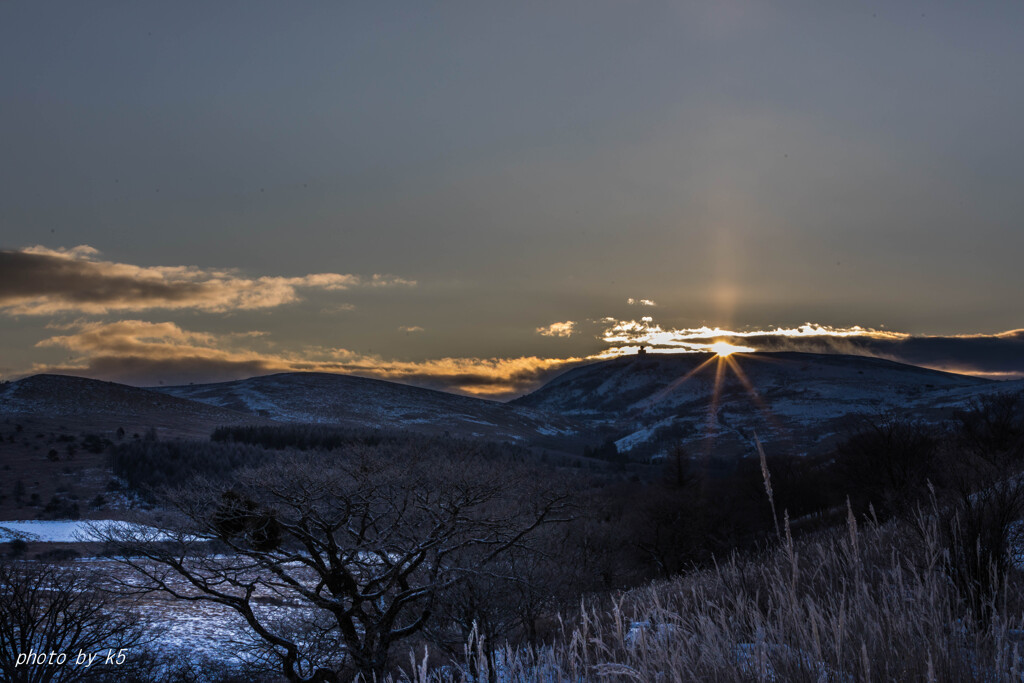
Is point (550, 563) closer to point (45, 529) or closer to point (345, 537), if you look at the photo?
point (345, 537)

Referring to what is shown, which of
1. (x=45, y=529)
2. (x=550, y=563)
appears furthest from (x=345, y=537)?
(x=45, y=529)

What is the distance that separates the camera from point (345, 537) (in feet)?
139

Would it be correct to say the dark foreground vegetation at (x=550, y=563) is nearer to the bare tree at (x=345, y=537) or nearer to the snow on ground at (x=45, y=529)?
the bare tree at (x=345, y=537)

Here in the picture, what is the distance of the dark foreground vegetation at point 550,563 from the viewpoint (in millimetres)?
5500

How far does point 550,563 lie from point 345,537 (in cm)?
1323

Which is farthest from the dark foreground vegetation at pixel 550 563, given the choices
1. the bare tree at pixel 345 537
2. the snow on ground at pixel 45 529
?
the snow on ground at pixel 45 529

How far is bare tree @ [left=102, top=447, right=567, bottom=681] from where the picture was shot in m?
30.1

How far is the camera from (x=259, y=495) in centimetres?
3612

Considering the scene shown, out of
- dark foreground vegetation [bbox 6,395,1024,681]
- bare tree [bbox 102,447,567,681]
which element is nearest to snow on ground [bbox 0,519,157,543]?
dark foreground vegetation [bbox 6,395,1024,681]

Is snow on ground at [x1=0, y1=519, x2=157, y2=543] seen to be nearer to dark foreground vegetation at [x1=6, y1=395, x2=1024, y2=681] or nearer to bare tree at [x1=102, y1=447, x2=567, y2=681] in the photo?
dark foreground vegetation at [x1=6, y1=395, x2=1024, y2=681]

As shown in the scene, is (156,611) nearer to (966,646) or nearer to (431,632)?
(431,632)

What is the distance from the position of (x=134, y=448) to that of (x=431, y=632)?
145 m

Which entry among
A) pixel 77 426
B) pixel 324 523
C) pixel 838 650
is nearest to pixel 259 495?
pixel 324 523

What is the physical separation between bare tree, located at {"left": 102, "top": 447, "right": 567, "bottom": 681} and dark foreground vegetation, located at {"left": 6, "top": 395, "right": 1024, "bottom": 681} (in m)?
0.16
